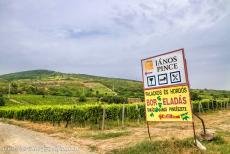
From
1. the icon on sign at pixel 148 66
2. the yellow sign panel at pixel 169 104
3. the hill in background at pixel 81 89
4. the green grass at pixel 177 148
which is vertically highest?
the hill in background at pixel 81 89

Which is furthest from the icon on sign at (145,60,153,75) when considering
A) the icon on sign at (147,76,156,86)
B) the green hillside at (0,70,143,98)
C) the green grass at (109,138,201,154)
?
the green hillside at (0,70,143,98)

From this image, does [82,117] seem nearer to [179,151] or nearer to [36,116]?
[36,116]

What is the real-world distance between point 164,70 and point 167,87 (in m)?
0.64

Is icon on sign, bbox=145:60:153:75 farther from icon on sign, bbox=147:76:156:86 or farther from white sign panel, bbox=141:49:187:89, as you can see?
icon on sign, bbox=147:76:156:86

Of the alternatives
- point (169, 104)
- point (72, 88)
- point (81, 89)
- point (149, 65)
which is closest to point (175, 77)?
point (169, 104)

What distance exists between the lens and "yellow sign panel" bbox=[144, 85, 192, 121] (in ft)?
35.8

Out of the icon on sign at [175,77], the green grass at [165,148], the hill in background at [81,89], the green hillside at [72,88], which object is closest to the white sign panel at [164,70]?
the icon on sign at [175,77]

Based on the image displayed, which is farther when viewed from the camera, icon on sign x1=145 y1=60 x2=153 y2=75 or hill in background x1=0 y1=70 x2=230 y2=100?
hill in background x1=0 y1=70 x2=230 y2=100

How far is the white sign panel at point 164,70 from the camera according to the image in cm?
1105

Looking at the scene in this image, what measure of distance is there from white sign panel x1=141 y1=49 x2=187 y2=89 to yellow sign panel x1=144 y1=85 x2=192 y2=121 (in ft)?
0.81

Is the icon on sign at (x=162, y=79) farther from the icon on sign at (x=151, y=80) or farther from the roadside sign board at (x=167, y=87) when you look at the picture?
the icon on sign at (x=151, y=80)

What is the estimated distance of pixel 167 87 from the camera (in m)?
11.7

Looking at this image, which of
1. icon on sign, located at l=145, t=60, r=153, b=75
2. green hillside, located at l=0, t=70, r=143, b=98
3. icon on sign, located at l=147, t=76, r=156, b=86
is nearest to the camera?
icon on sign, located at l=147, t=76, r=156, b=86

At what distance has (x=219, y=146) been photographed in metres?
10.9
